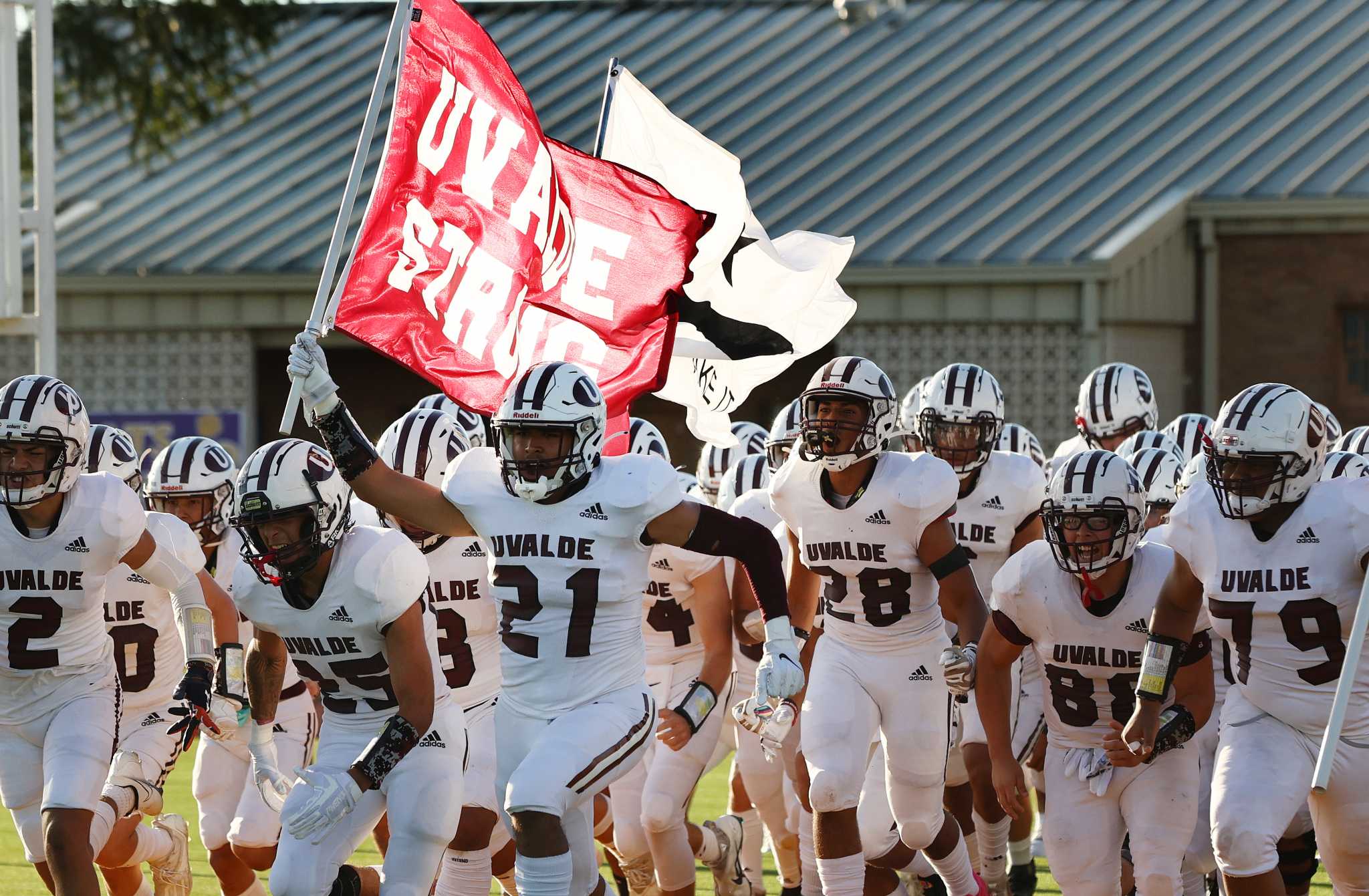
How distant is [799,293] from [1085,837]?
118 inches

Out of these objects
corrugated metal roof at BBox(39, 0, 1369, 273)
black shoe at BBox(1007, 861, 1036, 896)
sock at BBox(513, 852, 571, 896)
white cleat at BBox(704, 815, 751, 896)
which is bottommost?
black shoe at BBox(1007, 861, 1036, 896)

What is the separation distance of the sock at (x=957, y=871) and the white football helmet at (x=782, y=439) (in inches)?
84.4

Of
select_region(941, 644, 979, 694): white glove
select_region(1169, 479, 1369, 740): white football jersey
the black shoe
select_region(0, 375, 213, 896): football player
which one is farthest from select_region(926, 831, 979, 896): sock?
select_region(0, 375, 213, 896): football player

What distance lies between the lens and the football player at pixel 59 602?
21.2 feet

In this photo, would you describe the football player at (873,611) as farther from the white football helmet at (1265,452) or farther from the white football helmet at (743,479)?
the white football helmet at (743,479)

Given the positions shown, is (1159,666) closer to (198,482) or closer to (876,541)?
(876,541)

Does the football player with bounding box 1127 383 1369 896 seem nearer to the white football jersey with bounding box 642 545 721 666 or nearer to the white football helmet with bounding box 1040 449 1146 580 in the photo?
the white football helmet with bounding box 1040 449 1146 580

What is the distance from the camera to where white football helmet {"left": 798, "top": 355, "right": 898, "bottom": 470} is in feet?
23.1

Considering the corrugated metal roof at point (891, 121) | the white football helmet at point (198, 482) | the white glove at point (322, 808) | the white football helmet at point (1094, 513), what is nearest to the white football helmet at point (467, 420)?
the white football helmet at point (198, 482)

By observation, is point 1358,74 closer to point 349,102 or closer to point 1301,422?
point 349,102

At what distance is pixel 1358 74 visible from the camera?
763 inches

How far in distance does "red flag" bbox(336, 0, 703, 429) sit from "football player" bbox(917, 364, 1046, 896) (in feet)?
4.26

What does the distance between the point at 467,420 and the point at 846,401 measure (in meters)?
2.20

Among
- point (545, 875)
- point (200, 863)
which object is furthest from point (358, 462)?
point (200, 863)
